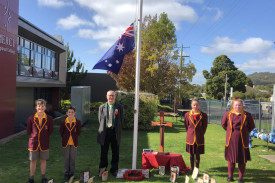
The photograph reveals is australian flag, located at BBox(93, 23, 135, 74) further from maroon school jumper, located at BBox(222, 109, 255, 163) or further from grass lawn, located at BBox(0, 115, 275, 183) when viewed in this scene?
maroon school jumper, located at BBox(222, 109, 255, 163)

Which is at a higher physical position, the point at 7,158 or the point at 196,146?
the point at 196,146

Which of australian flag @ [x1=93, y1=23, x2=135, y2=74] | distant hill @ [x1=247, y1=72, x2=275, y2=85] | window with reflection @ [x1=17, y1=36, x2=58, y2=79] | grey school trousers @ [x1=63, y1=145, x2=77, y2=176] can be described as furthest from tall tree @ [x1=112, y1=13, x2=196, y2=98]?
distant hill @ [x1=247, y1=72, x2=275, y2=85]

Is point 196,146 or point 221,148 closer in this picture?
point 196,146

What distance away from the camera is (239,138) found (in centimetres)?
499

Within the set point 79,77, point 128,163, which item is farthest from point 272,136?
point 79,77

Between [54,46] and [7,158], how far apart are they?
46.4 ft

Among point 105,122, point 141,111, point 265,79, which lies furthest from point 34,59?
point 265,79

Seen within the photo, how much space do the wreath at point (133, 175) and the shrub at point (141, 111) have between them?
7100mm

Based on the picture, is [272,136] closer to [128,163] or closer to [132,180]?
[128,163]

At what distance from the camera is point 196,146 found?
547 cm

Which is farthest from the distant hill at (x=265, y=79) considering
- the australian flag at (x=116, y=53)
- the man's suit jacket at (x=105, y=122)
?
the man's suit jacket at (x=105, y=122)

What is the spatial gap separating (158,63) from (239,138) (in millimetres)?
15819

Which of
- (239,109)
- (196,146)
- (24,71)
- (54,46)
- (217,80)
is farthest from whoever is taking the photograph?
(217,80)

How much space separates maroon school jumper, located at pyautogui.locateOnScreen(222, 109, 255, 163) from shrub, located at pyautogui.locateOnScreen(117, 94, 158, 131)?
7.74 m
